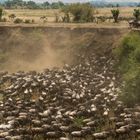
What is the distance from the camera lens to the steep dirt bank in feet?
159

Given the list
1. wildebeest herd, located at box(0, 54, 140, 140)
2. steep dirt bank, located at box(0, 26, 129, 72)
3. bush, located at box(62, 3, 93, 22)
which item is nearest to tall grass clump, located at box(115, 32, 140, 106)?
wildebeest herd, located at box(0, 54, 140, 140)

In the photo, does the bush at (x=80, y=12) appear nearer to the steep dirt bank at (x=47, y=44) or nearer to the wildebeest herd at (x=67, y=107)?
the steep dirt bank at (x=47, y=44)

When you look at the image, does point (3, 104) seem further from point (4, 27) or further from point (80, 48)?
point (4, 27)

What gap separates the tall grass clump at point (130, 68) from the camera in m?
31.1

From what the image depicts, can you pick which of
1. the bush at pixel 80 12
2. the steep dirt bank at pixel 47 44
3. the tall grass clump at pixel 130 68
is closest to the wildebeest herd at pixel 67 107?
the tall grass clump at pixel 130 68

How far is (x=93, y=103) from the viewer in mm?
31391

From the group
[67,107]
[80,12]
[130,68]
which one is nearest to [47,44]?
[80,12]

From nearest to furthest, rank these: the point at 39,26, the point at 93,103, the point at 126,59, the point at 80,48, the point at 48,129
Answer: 1. the point at 48,129
2. the point at 93,103
3. the point at 126,59
4. the point at 80,48
5. the point at 39,26

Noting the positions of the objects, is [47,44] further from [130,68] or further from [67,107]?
[67,107]

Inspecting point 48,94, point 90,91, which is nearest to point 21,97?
point 48,94

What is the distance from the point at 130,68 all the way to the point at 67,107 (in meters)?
6.30

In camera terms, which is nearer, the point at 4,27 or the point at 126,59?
the point at 126,59

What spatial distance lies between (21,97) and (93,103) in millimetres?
5982

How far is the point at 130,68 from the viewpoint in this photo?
3462 cm
